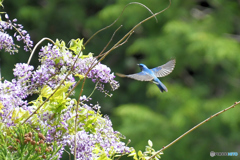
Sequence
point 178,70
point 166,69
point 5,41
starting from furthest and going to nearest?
1. point 178,70
2. point 166,69
3. point 5,41

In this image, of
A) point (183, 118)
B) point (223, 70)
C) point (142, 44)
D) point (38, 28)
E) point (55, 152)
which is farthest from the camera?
point (38, 28)

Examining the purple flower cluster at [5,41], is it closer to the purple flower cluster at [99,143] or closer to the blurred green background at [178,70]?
the purple flower cluster at [99,143]

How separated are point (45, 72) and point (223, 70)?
4765 millimetres

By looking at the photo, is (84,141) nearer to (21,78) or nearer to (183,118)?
(21,78)

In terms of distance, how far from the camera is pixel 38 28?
6.10 meters

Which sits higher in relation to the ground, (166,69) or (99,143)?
(166,69)

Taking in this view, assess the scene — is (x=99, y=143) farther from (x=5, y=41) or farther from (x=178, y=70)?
(x=178, y=70)

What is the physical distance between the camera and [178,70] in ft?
16.6

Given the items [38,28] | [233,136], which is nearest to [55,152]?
[233,136]

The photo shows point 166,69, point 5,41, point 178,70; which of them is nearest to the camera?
point 5,41

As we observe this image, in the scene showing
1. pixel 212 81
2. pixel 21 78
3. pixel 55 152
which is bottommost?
pixel 55 152

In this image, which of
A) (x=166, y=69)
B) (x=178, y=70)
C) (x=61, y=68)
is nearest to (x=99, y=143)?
(x=61, y=68)

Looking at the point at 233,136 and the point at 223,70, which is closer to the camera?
the point at 233,136

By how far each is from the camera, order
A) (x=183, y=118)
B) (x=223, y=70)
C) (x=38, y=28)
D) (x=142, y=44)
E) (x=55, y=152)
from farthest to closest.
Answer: (x=38, y=28)
(x=223, y=70)
(x=142, y=44)
(x=183, y=118)
(x=55, y=152)
